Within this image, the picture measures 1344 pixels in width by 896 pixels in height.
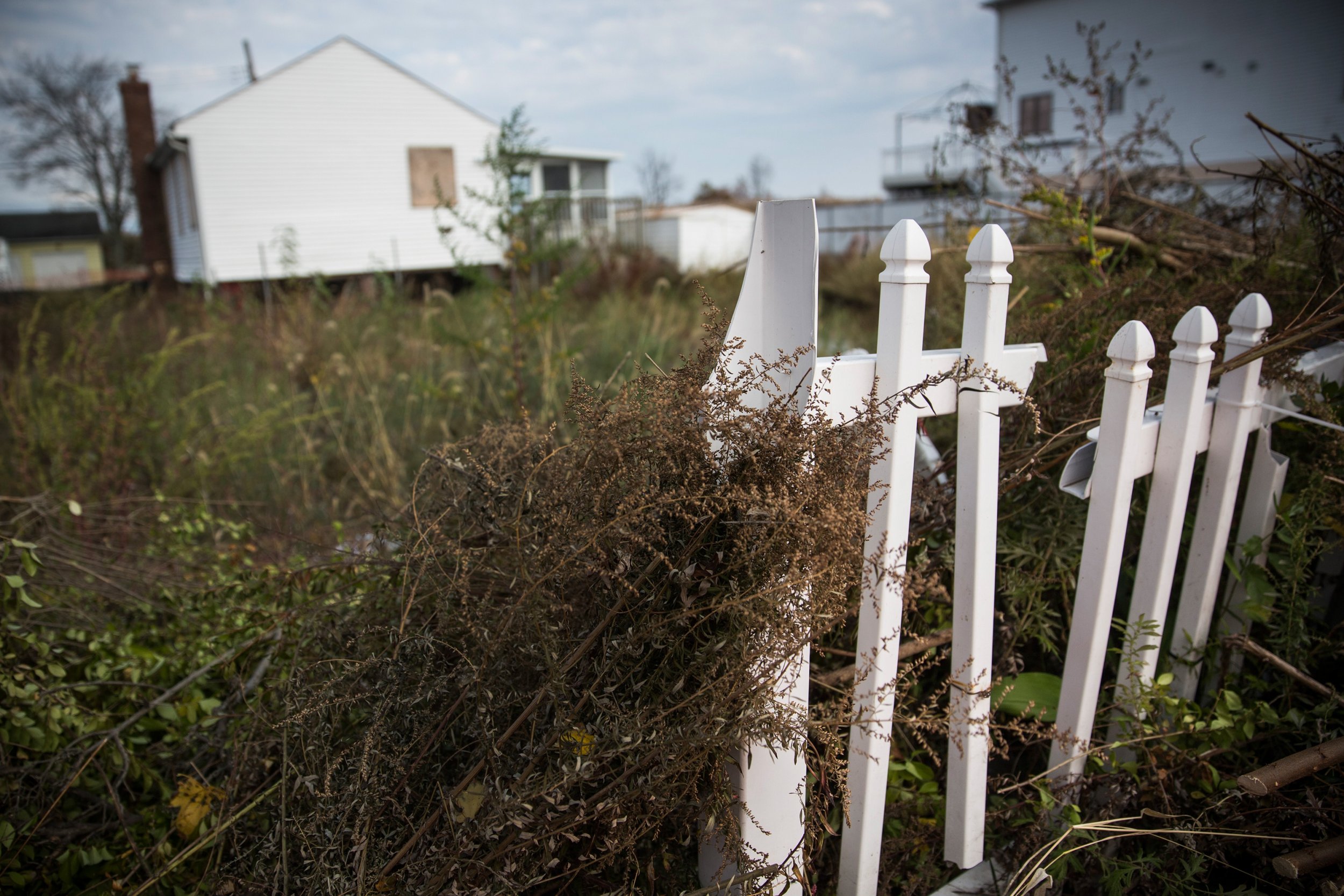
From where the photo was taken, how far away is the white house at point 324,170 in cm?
1714

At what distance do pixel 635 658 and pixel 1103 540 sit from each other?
104cm

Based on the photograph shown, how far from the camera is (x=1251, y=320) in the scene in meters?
1.73

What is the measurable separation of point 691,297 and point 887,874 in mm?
9377

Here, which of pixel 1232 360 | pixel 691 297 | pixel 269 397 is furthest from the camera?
pixel 691 297

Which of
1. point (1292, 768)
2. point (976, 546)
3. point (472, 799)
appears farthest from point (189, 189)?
point (1292, 768)

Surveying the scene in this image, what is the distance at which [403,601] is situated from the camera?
1.43m

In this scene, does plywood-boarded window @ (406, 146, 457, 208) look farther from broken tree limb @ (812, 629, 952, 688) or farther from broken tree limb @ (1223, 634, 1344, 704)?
broken tree limb @ (1223, 634, 1344, 704)

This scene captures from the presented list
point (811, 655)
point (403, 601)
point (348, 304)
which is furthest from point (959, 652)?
point (348, 304)

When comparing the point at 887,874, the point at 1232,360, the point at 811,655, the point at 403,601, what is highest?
the point at 1232,360

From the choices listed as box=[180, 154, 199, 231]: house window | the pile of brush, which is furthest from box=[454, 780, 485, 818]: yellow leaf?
box=[180, 154, 199, 231]: house window

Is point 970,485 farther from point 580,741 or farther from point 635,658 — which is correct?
point 580,741

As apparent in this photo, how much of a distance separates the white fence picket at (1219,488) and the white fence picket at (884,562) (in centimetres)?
88

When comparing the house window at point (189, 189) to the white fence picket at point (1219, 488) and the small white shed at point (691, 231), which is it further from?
the white fence picket at point (1219, 488)

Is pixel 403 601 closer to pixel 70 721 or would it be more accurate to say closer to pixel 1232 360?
pixel 70 721
